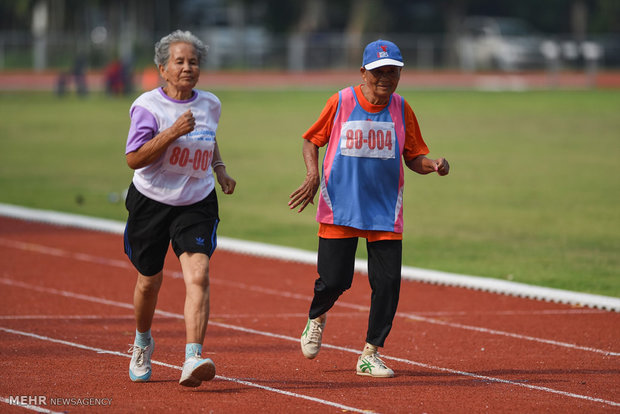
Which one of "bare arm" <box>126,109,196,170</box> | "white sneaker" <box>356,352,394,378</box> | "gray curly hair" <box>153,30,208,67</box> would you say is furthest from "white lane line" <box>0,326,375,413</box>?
"gray curly hair" <box>153,30,208,67</box>

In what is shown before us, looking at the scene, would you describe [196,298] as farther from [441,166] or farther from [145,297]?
[441,166]

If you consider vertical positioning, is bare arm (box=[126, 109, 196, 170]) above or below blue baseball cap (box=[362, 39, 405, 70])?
below

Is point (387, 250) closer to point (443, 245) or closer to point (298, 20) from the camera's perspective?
point (443, 245)

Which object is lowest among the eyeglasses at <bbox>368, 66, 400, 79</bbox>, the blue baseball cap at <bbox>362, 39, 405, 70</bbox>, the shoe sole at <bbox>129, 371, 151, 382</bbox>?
Answer: the shoe sole at <bbox>129, 371, 151, 382</bbox>

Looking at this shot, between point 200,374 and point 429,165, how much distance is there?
2.03 m

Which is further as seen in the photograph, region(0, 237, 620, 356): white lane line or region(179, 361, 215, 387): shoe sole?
region(0, 237, 620, 356): white lane line

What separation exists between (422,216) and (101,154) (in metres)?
10.7

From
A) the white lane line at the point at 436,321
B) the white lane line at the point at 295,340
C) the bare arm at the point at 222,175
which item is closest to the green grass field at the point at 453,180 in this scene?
the white lane line at the point at 436,321

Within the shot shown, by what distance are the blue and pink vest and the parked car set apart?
49.4 metres

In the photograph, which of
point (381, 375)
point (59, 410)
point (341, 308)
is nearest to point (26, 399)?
point (59, 410)

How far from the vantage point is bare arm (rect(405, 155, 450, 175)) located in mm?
6699

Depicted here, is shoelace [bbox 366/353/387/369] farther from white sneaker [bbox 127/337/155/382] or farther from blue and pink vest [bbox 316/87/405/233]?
white sneaker [bbox 127/337/155/382]

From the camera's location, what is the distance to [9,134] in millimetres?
28031

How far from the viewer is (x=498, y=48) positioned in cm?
5578
